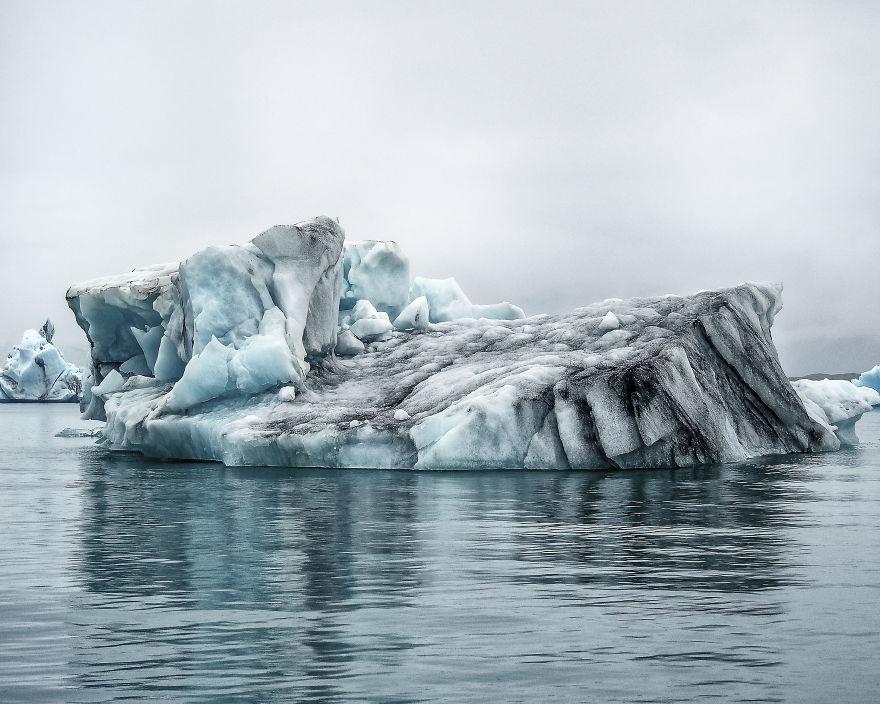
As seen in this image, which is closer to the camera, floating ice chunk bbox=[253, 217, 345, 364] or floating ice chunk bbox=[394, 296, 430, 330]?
floating ice chunk bbox=[253, 217, 345, 364]

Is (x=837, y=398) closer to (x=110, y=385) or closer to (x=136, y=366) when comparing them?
(x=136, y=366)

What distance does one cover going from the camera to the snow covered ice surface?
826 inches

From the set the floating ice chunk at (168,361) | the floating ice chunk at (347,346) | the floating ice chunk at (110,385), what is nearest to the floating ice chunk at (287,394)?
the floating ice chunk at (168,361)

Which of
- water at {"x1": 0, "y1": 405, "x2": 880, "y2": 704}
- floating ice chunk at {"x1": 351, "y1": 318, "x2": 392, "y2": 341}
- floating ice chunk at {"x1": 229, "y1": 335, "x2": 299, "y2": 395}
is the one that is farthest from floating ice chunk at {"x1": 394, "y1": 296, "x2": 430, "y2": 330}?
water at {"x1": 0, "y1": 405, "x2": 880, "y2": 704}

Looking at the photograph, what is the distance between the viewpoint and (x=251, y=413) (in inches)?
943

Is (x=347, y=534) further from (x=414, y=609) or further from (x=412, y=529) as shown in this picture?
(x=414, y=609)

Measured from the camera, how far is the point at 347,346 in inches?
1105

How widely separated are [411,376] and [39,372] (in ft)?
229

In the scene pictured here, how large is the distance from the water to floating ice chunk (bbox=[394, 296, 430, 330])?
1226cm

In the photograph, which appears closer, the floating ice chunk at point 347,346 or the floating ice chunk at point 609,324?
the floating ice chunk at point 609,324

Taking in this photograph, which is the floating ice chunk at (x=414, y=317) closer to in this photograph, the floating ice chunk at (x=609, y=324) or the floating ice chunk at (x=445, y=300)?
the floating ice chunk at (x=445, y=300)

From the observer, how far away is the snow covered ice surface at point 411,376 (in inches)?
826

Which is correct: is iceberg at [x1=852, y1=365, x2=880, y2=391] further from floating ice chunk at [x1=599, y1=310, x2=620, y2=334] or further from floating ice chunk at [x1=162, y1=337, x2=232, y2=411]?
floating ice chunk at [x1=162, y1=337, x2=232, y2=411]

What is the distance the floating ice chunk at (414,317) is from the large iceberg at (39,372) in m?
61.4
